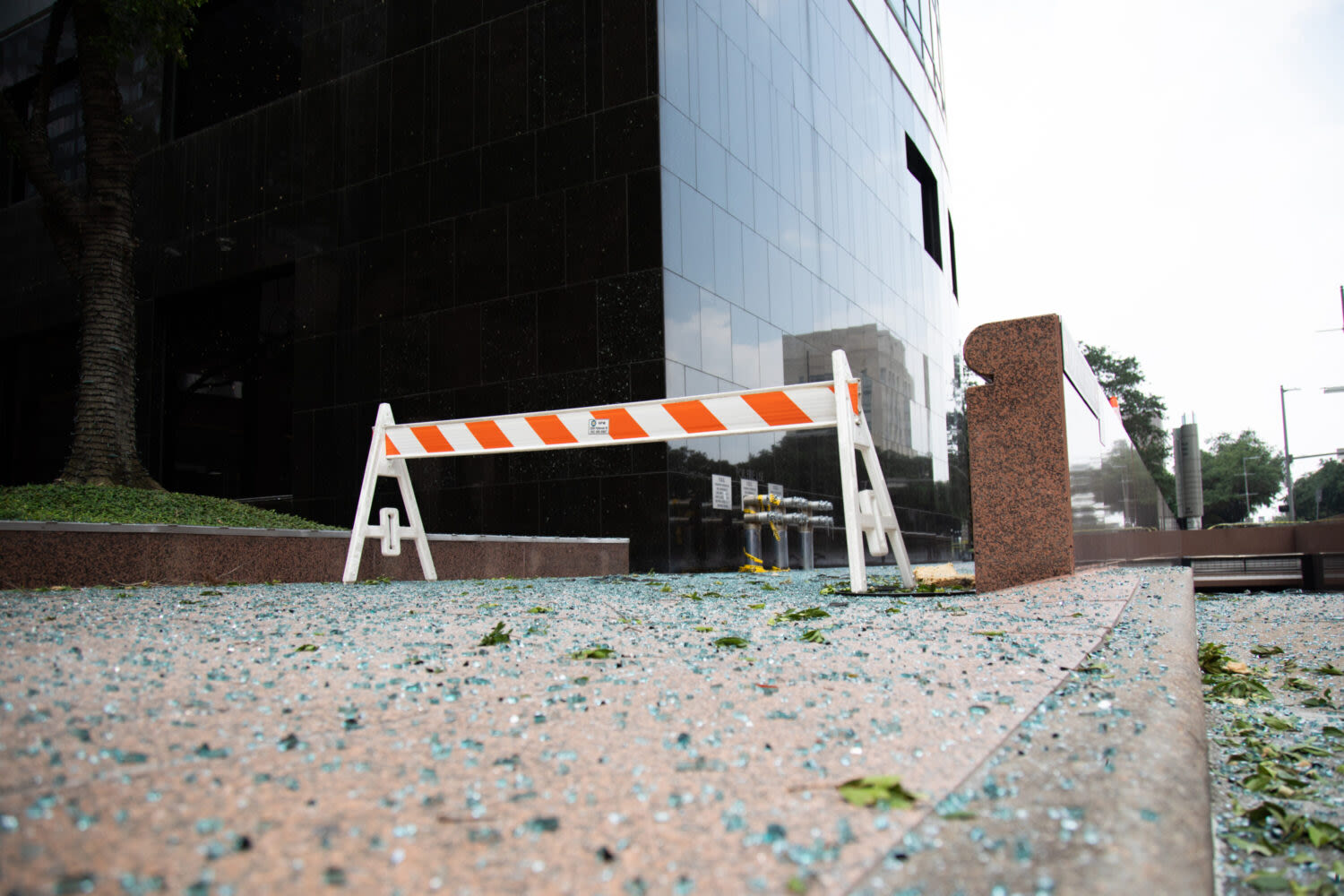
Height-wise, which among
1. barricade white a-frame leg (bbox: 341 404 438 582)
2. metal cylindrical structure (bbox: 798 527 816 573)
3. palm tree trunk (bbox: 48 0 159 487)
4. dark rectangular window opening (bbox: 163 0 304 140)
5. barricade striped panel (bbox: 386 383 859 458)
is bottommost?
metal cylindrical structure (bbox: 798 527 816 573)

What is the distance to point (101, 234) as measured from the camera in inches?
379

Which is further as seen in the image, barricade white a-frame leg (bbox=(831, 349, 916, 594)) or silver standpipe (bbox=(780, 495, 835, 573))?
silver standpipe (bbox=(780, 495, 835, 573))

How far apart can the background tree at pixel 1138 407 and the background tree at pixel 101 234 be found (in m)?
56.3

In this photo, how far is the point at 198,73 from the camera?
16.0 meters

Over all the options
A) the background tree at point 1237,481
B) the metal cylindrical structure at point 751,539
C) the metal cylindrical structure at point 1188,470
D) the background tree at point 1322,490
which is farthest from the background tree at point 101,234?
the background tree at point 1237,481

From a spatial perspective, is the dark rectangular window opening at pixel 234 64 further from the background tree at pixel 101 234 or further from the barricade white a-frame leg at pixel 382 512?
the barricade white a-frame leg at pixel 382 512

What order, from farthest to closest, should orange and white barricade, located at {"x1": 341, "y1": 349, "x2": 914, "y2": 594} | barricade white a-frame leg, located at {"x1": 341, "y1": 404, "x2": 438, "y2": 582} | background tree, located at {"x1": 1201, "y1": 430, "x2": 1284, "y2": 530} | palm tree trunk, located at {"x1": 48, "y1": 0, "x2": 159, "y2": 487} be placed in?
background tree, located at {"x1": 1201, "y1": 430, "x2": 1284, "y2": 530}, palm tree trunk, located at {"x1": 48, "y1": 0, "x2": 159, "y2": 487}, barricade white a-frame leg, located at {"x1": 341, "y1": 404, "x2": 438, "y2": 582}, orange and white barricade, located at {"x1": 341, "y1": 349, "x2": 914, "y2": 594}

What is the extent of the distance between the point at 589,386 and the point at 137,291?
31.1ft

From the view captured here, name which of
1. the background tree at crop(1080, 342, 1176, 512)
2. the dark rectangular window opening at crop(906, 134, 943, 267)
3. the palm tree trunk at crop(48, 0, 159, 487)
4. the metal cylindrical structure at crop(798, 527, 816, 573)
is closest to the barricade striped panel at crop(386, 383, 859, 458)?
the palm tree trunk at crop(48, 0, 159, 487)

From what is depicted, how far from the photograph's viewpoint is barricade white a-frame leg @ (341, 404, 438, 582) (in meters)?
6.47

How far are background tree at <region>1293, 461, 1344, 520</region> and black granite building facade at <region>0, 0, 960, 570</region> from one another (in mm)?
85413

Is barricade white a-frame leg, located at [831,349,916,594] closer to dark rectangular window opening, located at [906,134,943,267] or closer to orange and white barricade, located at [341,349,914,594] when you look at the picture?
orange and white barricade, located at [341,349,914,594]

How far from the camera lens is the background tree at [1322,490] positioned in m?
85.6

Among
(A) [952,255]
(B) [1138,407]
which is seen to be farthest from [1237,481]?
(A) [952,255]
